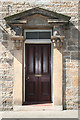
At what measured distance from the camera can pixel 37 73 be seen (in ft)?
17.9

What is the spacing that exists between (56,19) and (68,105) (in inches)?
121

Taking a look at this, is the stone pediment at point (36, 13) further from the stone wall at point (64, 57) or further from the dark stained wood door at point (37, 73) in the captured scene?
the dark stained wood door at point (37, 73)

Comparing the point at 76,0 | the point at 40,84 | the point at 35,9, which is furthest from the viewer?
the point at 40,84

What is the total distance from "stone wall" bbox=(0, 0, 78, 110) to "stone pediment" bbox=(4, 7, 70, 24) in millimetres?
357

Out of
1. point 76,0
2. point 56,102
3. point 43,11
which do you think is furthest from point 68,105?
point 76,0

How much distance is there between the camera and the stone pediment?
4.74 meters

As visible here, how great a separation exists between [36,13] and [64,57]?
184cm

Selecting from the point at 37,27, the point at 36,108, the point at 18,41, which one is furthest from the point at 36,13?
the point at 36,108

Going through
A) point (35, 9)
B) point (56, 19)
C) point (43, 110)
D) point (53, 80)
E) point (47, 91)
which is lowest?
point (43, 110)

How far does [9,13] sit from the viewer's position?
504cm

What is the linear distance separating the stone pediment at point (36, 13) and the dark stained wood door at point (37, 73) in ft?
3.48

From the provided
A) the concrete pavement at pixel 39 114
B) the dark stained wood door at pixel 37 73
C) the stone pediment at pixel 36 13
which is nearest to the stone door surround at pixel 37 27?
the stone pediment at pixel 36 13

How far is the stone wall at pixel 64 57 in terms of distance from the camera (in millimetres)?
5008

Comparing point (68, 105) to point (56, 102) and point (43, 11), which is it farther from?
point (43, 11)
